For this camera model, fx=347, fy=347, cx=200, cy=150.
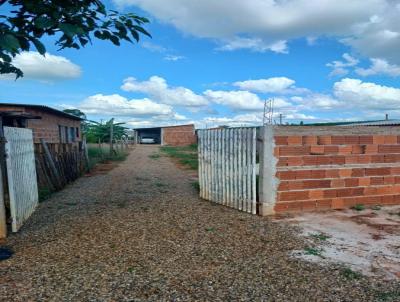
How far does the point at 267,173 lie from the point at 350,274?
2.68m

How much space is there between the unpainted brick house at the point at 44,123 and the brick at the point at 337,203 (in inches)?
283

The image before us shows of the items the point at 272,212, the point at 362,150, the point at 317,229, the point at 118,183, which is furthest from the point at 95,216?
the point at 362,150

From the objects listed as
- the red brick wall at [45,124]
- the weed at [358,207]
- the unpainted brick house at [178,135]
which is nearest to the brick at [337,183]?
the weed at [358,207]

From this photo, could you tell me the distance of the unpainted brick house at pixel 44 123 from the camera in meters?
10.3

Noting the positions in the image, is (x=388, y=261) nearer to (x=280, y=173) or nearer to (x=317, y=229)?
(x=317, y=229)

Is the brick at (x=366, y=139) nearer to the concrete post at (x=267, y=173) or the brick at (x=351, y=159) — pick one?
the brick at (x=351, y=159)

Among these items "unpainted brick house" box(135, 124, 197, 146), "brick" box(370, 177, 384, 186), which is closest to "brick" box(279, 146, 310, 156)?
"brick" box(370, 177, 384, 186)

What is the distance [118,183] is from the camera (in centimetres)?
1048

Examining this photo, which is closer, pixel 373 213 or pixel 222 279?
pixel 222 279

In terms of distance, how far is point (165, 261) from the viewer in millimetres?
3973

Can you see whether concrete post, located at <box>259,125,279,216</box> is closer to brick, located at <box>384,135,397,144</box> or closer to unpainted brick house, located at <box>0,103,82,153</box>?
brick, located at <box>384,135,397,144</box>

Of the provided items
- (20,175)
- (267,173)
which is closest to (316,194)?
(267,173)

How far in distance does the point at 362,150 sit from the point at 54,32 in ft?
18.3

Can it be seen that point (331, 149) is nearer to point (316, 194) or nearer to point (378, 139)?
point (316, 194)
